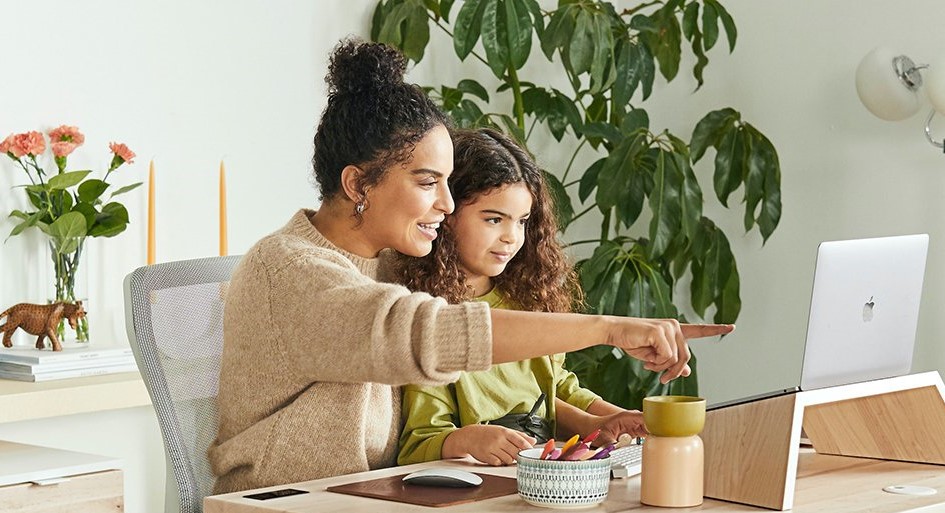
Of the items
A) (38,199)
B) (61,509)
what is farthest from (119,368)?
(61,509)

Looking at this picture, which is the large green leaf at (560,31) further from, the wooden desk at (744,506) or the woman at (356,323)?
the wooden desk at (744,506)

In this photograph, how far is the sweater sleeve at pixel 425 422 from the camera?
1.77 metres

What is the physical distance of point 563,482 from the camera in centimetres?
142

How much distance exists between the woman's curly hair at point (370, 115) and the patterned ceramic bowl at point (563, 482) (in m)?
0.49

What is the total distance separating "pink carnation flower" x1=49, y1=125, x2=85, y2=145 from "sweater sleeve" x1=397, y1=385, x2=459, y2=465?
127 cm

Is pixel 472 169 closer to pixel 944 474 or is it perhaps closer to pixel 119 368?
pixel 944 474

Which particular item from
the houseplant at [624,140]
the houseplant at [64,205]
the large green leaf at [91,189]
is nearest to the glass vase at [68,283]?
the houseplant at [64,205]

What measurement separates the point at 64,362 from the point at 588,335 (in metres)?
1.46

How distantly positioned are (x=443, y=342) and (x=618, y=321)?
0.20 meters

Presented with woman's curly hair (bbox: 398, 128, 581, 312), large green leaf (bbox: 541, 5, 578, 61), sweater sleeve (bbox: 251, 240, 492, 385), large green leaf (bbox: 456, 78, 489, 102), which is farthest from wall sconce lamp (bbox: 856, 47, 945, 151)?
sweater sleeve (bbox: 251, 240, 492, 385)

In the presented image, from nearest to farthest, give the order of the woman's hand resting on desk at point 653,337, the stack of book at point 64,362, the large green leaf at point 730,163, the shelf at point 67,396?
the woman's hand resting on desk at point 653,337 → the shelf at point 67,396 → the stack of book at point 64,362 → the large green leaf at point 730,163

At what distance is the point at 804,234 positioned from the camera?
3707mm

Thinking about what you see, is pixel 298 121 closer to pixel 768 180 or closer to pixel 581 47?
pixel 581 47

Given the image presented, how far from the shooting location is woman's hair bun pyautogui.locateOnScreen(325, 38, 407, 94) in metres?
1.73
